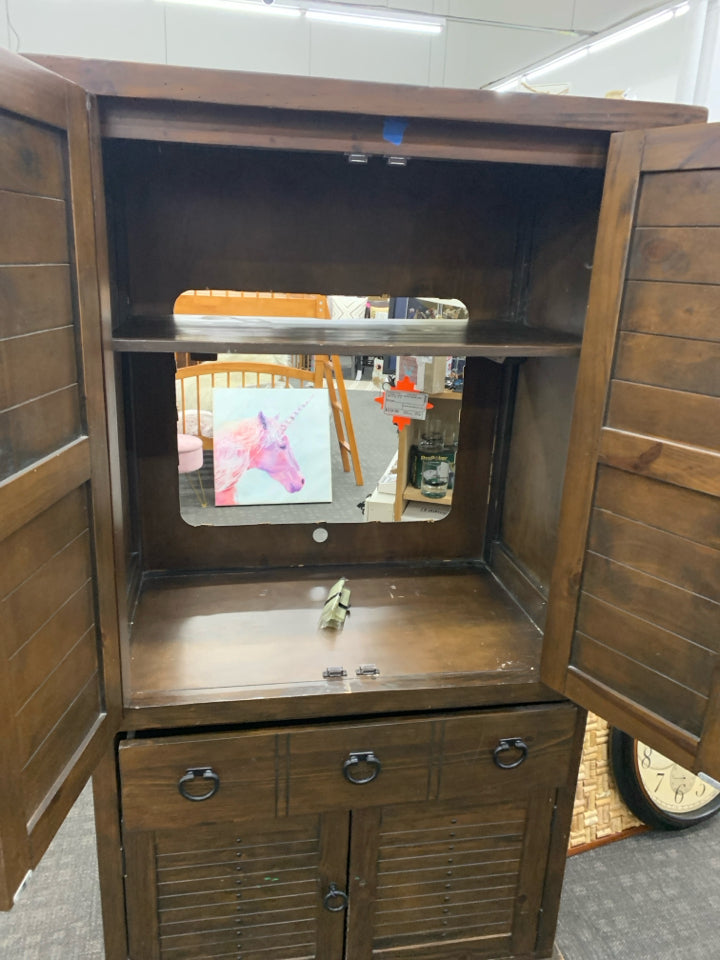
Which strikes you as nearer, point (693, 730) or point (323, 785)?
point (693, 730)

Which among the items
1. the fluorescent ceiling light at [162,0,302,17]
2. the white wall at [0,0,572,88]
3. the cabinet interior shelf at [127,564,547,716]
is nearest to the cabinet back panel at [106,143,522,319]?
the cabinet interior shelf at [127,564,547,716]

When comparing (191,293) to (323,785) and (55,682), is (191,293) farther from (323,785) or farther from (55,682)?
(323,785)

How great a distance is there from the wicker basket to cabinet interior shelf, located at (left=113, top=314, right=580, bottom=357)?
109 cm

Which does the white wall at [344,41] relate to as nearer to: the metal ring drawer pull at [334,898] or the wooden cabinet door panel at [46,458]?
the wooden cabinet door panel at [46,458]

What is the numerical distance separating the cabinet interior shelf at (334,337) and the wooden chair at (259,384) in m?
0.12

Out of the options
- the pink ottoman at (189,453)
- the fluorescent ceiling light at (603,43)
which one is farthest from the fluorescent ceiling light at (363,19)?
the pink ottoman at (189,453)

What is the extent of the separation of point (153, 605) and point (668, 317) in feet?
3.61

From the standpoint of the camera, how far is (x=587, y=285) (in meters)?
1.31

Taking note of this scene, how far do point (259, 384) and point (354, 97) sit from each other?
0.71 metres

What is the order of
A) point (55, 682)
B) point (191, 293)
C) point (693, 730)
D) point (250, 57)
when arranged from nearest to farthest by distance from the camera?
point (55, 682), point (693, 730), point (191, 293), point (250, 57)

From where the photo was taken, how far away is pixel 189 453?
5.07ft

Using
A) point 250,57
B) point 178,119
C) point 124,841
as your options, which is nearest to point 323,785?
point 124,841

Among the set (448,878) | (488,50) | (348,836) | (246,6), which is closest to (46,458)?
(348,836)

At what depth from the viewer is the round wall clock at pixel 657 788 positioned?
73.1 inches
